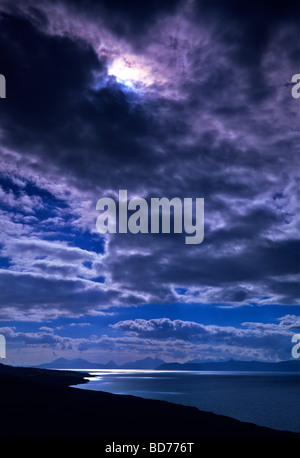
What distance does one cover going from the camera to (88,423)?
120 feet

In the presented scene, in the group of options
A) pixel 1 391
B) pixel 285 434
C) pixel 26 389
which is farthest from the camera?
pixel 26 389

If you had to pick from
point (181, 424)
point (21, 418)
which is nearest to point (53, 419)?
point (21, 418)

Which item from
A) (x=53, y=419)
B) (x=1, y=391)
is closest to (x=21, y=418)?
(x=53, y=419)

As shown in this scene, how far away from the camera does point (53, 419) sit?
3700 cm
